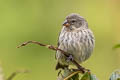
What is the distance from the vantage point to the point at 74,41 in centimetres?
526

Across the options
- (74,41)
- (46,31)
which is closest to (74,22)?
(74,41)

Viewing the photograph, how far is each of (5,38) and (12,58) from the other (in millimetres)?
1044

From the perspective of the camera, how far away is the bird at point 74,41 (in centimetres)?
521

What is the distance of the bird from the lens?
205 inches

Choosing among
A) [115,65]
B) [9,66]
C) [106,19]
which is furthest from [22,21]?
[115,65]

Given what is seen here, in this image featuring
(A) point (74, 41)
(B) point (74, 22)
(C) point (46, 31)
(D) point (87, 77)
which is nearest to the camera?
(D) point (87, 77)

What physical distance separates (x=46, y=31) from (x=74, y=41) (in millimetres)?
4852

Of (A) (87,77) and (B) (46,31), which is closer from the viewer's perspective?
(A) (87,77)

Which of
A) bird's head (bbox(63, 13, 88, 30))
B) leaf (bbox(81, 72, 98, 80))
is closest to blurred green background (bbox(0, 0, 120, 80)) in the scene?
bird's head (bbox(63, 13, 88, 30))

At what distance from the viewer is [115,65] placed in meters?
8.06

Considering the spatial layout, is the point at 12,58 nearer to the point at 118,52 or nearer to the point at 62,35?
the point at 118,52

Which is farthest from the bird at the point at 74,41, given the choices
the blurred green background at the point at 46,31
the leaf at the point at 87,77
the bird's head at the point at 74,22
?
the blurred green background at the point at 46,31

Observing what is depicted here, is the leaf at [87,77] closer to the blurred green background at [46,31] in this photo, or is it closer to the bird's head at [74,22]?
the bird's head at [74,22]

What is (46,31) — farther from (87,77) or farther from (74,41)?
(87,77)
